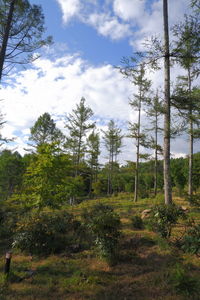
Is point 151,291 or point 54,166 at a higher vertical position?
point 54,166

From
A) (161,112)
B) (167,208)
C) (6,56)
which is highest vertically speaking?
(6,56)

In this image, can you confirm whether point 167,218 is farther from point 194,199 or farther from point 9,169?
point 9,169

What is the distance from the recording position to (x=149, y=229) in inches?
276

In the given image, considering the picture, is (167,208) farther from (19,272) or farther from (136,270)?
(19,272)

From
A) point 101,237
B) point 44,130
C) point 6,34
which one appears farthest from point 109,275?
point 44,130

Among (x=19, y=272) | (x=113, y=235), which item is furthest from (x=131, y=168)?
(x=19, y=272)

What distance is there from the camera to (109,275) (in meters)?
4.47

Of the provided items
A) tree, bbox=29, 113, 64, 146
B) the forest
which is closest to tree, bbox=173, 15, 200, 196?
the forest

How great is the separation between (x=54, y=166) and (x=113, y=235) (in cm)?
343

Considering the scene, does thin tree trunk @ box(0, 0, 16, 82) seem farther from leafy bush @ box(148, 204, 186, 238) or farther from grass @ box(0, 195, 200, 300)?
leafy bush @ box(148, 204, 186, 238)

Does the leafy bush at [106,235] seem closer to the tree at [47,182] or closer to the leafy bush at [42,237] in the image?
the leafy bush at [42,237]

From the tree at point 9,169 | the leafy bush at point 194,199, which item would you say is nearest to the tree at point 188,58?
the leafy bush at point 194,199

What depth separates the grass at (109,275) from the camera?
3.64 m

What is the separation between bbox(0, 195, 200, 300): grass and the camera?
3641 mm
